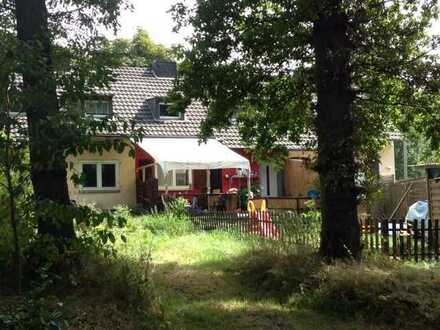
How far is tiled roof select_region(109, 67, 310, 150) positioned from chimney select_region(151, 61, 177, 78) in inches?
23.8

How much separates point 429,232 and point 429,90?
301cm

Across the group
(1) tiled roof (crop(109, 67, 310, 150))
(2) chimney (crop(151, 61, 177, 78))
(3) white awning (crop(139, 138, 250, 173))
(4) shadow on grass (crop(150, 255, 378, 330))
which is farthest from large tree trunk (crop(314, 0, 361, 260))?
(2) chimney (crop(151, 61, 177, 78))

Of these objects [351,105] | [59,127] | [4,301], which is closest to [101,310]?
[4,301]

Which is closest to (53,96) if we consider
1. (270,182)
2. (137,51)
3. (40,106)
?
(40,106)

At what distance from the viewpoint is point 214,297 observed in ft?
29.0

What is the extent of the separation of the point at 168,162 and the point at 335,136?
14.9m

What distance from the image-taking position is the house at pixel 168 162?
25.2 metres

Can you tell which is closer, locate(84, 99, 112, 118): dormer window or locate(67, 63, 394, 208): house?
locate(84, 99, 112, 118): dormer window

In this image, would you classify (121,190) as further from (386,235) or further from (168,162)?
(386,235)

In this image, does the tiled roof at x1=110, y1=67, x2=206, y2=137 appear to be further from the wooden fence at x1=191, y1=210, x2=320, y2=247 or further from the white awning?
the wooden fence at x1=191, y1=210, x2=320, y2=247

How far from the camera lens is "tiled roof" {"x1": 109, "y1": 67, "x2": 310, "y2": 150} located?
28.1m

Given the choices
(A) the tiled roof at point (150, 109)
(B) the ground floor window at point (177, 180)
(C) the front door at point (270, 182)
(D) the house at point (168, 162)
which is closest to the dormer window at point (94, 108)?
(D) the house at point (168, 162)

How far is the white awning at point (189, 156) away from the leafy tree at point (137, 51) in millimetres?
3786

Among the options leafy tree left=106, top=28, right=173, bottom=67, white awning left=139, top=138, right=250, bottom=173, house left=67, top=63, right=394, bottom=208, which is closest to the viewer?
leafy tree left=106, top=28, right=173, bottom=67
